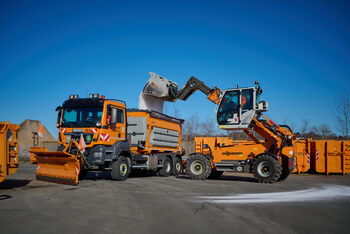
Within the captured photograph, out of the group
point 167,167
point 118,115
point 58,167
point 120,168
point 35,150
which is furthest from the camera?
point 167,167

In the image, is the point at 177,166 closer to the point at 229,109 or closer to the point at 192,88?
the point at 192,88

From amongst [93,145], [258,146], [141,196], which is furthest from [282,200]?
Answer: [93,145]

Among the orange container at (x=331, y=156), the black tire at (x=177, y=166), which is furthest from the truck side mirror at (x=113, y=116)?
the orange container at (x=331, y=156)

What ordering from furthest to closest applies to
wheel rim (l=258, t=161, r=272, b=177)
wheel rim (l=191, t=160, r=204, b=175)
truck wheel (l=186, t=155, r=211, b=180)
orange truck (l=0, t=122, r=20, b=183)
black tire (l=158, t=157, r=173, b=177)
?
black tire (l=158, t=157, r=173, b=177) < wheel rim (l=191, t=160, r=204, b=175) < truck wheel (l=186, t=155, r=211, b=180) < wheel rim (l=258, t=161, r=272, b=177) < orange truck (l=0, t=122, r=20, b=183)

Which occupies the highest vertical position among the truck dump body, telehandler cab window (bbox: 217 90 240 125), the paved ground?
telehandler cab window (bbox: 217 90 240 125)

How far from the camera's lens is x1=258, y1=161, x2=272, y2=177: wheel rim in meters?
13.7

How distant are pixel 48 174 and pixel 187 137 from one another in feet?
98.5

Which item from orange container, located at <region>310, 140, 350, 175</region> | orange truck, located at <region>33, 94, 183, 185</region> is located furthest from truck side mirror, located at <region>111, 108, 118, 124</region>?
orange container, located at <region>310, 140, 350, 175</region>

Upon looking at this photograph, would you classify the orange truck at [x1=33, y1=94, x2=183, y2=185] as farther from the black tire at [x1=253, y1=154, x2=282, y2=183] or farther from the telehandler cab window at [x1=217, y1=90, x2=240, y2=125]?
the black tire at [x1=253, y1=154, x2=282, y2=183]

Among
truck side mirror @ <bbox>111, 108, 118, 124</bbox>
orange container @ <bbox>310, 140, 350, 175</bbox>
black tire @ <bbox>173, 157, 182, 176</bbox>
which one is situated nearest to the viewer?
Result: truck side mirror @ <bbox>111, 108, 118, 124</bbox>

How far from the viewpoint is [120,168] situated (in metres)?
13.3

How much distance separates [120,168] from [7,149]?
5.04 metres

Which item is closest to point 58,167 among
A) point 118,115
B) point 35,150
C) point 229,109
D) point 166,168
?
point 35,150

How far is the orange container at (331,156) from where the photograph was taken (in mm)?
19469
